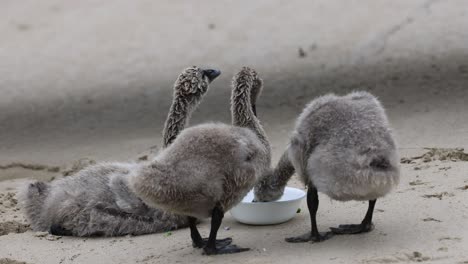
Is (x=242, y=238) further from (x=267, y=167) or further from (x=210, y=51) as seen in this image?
(x=210, y=51)

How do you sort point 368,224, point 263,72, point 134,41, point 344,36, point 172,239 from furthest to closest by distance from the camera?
point 134,41, point 344,36, point 263,72, point 172,239, point 368,224

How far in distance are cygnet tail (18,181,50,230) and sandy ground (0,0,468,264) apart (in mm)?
169

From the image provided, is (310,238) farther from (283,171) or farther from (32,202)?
(32,202)

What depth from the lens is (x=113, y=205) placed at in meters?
6.91

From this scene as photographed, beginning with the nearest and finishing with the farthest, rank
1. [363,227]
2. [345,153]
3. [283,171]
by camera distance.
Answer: [345,153]
[363,227]
[283,171]

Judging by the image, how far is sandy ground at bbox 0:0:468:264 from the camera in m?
6.30

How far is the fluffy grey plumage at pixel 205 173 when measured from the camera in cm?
565

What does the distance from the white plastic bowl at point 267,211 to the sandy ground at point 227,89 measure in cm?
8

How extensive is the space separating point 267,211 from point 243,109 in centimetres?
87

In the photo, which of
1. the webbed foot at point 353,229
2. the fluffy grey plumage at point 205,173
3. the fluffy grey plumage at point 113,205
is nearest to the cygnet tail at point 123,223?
the fluffy grey plumage at point 113,205

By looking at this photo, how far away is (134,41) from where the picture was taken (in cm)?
1376

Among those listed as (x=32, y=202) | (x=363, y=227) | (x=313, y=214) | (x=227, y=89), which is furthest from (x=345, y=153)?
(x=227, y=89)

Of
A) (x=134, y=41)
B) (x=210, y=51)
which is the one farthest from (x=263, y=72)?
(x=134, y=41)

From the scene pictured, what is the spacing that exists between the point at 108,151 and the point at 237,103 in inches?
131
